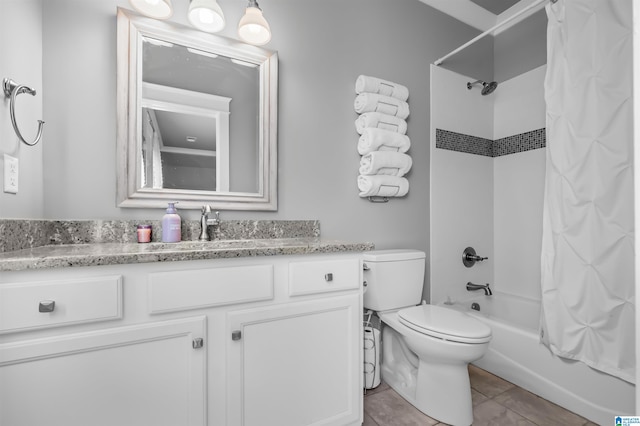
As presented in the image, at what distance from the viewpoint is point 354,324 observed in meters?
1.27

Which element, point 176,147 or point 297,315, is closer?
point 297,315

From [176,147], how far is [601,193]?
2.12 meters

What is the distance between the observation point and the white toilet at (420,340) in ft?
4.49

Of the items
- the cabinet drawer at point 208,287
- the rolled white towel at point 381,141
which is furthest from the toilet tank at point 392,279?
the cabinet drawer at point 208,287

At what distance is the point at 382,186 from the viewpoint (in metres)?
1.84

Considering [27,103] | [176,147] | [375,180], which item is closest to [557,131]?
[375,180]

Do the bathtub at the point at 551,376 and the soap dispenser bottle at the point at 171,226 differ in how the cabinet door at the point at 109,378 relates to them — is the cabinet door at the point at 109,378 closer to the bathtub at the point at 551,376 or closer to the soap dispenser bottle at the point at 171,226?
the soap dispenser bottle at the point at 171,226

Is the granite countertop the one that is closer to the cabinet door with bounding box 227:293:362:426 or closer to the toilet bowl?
the cabinet door with bounding box 227:293:362:426

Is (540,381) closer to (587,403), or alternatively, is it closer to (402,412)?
(587,403)

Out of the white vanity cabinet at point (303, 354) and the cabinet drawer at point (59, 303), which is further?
the white vanity cabinet at point (303, 354)

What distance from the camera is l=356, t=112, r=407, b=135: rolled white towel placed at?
182cm

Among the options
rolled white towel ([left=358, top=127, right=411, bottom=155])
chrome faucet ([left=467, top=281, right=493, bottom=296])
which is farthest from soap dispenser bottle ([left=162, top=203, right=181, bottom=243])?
chrome faucet ([left=467, top=281, right=493, bottom=296])

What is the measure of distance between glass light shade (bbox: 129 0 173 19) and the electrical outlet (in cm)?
81

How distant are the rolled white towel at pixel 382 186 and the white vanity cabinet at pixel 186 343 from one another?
672 millimetres
